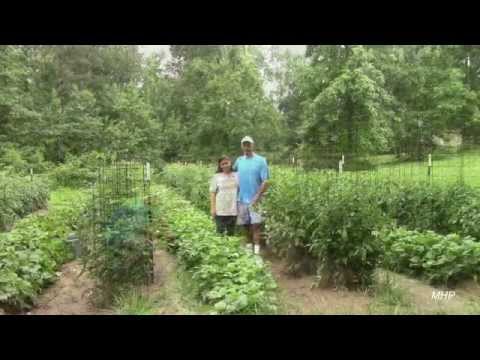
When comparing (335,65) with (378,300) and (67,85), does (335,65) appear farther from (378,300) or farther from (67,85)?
(378,300)

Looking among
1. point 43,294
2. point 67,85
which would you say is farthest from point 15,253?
point 67,85

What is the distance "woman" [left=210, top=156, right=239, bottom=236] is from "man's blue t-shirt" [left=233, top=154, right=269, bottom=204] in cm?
11

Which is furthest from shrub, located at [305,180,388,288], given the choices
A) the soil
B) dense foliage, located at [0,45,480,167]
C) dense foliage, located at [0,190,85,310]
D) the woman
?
dense foliage, located at [0,45,480,167]

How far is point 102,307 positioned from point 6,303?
0.98m

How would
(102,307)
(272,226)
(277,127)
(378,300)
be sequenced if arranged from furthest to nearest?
(277,127) < (272,226) < (102,307) < (378,300)

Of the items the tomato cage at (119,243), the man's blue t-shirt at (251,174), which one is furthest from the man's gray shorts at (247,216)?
the tomato cage at (119,243)

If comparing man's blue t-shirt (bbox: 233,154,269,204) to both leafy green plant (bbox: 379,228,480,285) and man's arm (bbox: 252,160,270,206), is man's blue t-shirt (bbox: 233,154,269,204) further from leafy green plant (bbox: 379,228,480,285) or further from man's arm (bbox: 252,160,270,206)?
leafy green plant (bbox: 379,228,480,285)

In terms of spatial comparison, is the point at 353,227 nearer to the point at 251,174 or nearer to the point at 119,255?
the point at 251,174

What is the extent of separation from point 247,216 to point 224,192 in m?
0.51

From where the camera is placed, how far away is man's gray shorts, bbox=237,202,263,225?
6.99 m

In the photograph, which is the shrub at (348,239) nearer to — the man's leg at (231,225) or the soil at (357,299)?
the soil at (357,299)

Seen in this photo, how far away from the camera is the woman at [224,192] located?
6883 millimetres

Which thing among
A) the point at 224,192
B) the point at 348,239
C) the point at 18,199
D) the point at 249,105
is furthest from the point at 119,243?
the point at 249,105
